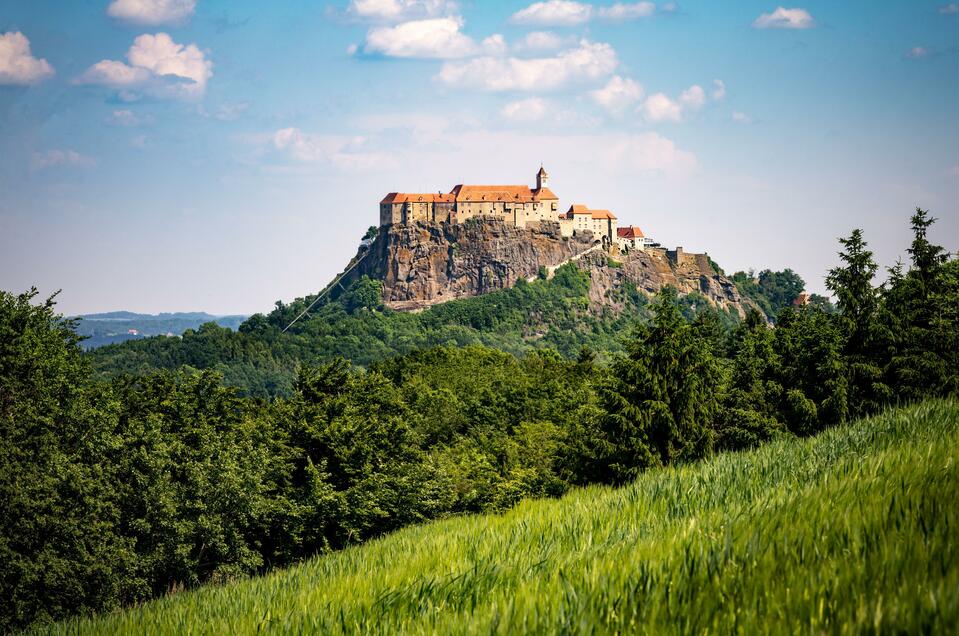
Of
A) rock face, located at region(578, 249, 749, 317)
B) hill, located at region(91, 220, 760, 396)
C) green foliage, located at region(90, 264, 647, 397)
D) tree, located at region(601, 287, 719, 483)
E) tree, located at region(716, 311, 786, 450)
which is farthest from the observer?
rock face, located at region(578, 249, 749, 317)

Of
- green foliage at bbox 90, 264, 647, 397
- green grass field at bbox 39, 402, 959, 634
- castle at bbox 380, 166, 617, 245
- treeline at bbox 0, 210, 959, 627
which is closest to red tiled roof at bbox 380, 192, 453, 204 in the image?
castle at bbox 380, 166, 617, 245

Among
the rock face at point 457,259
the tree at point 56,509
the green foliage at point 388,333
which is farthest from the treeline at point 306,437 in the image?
the rock face at point 457,259

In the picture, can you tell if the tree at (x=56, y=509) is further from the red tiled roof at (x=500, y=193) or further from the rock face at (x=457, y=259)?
the red tiled roof at (x=500, y=193)

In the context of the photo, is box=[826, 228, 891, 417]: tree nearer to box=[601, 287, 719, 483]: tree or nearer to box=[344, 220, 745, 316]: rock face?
box=[601, 287, 719, 483]: tree

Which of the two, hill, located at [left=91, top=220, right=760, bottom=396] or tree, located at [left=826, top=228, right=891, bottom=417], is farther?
hill, located at [left=91, top=220, right=760, bottom=396]

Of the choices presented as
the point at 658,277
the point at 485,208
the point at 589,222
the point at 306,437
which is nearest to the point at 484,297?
the point at 485,208

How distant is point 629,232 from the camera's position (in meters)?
196

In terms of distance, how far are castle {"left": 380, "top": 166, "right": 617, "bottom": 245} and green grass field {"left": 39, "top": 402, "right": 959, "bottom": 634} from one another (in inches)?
6691

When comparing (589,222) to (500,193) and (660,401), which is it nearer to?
(500,193)

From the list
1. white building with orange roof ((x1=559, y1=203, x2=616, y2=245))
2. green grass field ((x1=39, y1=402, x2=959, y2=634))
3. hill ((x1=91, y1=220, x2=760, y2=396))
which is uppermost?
white building with orange roof ((x1=559, y1=203, x2=616, y2=245))

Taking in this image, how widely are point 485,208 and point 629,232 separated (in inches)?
1473

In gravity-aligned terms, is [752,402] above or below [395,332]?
below

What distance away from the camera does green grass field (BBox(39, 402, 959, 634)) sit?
5.73 m

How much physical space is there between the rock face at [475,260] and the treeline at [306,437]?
136590 mm
